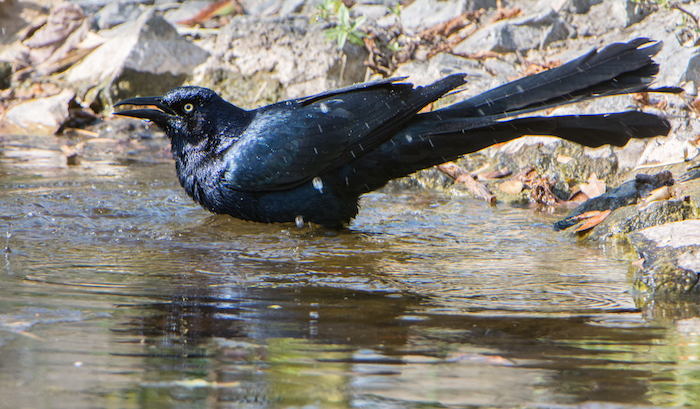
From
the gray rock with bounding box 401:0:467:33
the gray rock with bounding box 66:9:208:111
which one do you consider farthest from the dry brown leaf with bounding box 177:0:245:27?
the gray rock with bounding box 401:0:467:33

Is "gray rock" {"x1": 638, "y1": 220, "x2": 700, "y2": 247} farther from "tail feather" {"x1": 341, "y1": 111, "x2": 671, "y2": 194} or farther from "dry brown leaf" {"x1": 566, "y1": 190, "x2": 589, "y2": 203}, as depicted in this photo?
"dry brown leaf" {"x1": 566, "y1": 190, "x2": 589, "y2": 203}

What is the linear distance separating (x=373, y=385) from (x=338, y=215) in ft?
8.82

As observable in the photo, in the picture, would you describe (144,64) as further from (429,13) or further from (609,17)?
(609,17)

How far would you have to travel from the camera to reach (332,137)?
449 cm

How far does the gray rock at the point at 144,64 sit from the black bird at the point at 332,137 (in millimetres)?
4350

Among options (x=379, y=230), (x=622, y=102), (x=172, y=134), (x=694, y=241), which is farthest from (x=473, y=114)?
(x=622, y=102)

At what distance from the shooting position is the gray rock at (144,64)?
8.82 meters

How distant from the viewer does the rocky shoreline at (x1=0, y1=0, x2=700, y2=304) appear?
5.69 m

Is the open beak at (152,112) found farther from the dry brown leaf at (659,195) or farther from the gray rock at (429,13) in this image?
the gray rock at (429,13)

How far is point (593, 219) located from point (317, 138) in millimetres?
1797

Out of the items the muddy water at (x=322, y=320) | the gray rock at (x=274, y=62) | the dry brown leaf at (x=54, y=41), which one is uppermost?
the dry brown leaf at (x=54, y=41)

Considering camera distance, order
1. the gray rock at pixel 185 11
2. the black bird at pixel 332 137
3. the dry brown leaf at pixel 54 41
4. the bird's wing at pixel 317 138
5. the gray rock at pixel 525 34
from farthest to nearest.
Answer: the gray rock at pixel 185 11 → the dry brown leaf at pixel 54 41 → the gray rock at pixel 525 34 → the bird's wing at pixel 317 138 → the black bird at pixel 332 137

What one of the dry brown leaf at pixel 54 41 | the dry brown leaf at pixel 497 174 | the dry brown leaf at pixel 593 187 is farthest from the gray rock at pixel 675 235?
the dry brown leaf at pixel 54 41

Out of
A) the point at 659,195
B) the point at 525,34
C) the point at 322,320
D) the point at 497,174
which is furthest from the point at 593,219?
the point at 525,34
